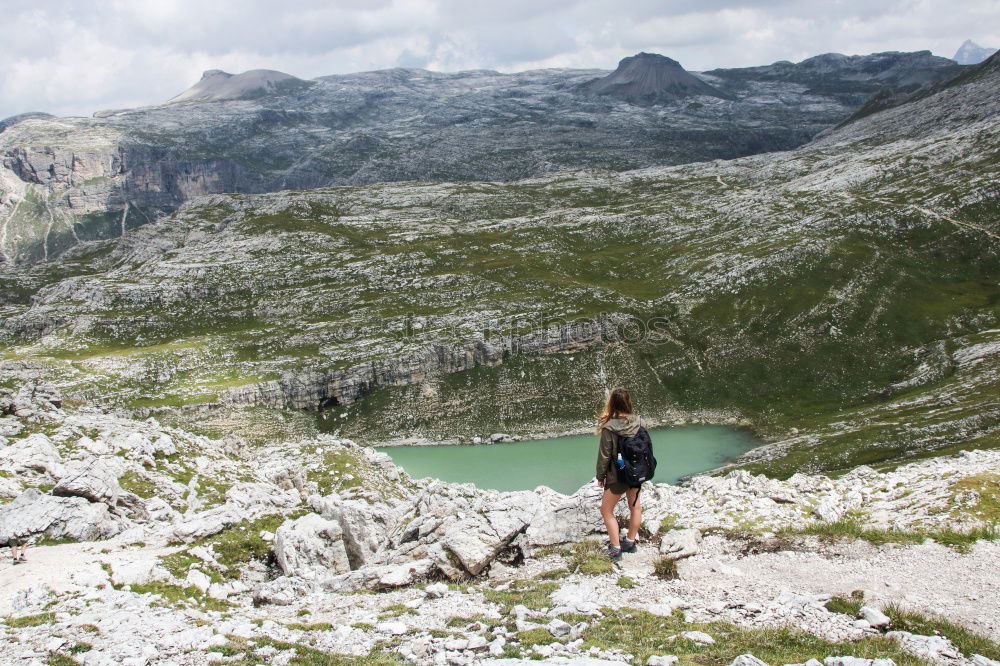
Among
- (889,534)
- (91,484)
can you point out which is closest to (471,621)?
(889,534)

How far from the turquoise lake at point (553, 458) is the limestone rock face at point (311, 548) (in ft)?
196

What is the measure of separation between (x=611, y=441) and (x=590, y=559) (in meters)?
5.02

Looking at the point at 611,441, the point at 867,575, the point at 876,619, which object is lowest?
the point at 867,575

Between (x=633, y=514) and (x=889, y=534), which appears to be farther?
(x=633, y=514)

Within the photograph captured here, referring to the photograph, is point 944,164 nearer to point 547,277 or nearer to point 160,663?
point 547,277

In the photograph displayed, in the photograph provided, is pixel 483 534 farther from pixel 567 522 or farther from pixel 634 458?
pixel 634 458

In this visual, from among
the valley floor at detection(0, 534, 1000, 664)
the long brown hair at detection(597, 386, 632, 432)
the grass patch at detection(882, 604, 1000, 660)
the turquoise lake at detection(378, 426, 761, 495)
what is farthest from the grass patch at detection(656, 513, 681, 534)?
the turquoise lake at detection(378, 426, 761, 495)

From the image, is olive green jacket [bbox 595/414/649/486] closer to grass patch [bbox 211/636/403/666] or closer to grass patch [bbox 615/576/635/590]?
grass patch [bbox 615/576/635/590]

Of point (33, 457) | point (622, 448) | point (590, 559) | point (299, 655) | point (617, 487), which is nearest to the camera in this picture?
point (299, 655)

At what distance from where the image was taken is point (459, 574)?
21719 millimetres

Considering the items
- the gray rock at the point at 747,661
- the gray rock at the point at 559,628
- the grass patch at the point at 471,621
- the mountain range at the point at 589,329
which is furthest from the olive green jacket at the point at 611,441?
the mountain range at the point at 589,329

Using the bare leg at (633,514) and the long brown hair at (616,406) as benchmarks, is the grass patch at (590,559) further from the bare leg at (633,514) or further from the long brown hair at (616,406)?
the long brown hair at (616,406)

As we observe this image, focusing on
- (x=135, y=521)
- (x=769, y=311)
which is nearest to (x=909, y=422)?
(x=769, y=311)

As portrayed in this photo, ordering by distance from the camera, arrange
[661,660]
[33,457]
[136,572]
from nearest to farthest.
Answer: [661,660] < [136,572] < [33,457]
